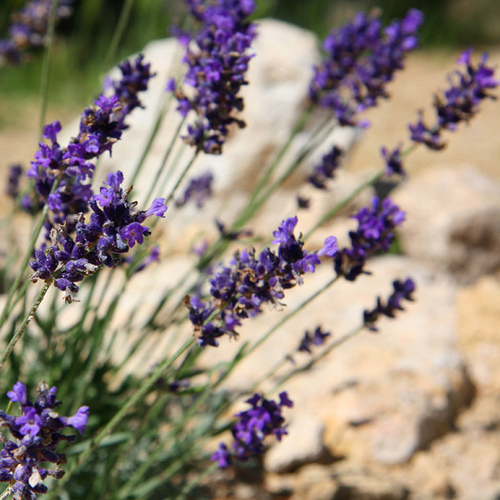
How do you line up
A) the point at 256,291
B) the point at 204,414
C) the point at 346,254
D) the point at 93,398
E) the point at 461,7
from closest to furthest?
the point at 256,291 < the point at 346,254 < the point at 93,398 < the point at 204,414 < the point at 461,7

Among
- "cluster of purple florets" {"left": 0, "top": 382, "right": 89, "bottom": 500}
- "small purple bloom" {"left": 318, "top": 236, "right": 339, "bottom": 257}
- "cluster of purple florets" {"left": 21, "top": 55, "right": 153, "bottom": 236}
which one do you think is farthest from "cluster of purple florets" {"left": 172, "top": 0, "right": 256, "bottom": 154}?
"cluster of purple florets" {"left": 0, "top": 382, "right": 89, "bottom": 500}

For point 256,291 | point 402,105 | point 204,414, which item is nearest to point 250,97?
point 204,414

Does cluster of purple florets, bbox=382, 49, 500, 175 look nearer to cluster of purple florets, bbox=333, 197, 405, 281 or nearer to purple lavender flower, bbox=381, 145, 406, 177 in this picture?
purple lavender flower, bbox=381, 145, 406, 177

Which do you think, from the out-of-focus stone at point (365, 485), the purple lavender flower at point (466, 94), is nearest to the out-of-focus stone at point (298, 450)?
the out-of-focus stone at point (365, 485)

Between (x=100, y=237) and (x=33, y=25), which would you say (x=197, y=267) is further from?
(x=33, y=25)

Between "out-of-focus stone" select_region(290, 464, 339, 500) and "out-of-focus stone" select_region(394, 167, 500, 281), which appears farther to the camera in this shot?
"out-of-focus stone" select_region(394, 167, 500, 281)

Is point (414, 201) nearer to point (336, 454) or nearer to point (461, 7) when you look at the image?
point (336, 454)

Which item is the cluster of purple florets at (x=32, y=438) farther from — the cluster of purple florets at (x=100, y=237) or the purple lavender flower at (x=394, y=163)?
the purple lavender flower at (x=394, y=163)
